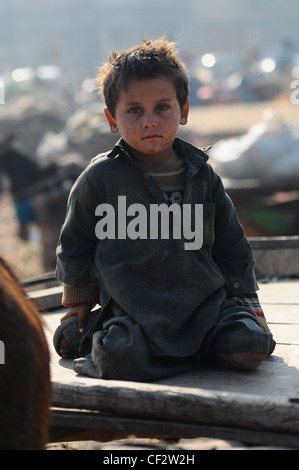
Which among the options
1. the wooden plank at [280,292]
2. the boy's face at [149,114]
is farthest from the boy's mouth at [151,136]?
the wooden plank at [280,292]

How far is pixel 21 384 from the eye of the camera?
70.0 inches

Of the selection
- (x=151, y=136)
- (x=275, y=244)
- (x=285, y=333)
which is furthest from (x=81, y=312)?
(x=275, y=244)

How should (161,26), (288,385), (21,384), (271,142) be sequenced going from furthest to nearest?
(161,26) → (271,142) → (288,385) → (21,384)

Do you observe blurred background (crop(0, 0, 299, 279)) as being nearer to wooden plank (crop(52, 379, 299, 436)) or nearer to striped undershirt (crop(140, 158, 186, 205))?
striped undershirt (crop(140, 158, 186, 205))

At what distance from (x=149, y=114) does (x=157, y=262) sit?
0.48 metres

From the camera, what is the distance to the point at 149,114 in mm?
2652

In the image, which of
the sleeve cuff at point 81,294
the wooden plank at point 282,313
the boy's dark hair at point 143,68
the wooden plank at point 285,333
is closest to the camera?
the boy's dark hair at point 143,68

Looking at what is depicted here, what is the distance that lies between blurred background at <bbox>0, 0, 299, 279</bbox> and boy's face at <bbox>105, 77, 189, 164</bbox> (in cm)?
36

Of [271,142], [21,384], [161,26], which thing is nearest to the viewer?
[21,384]

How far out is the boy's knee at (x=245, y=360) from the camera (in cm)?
256

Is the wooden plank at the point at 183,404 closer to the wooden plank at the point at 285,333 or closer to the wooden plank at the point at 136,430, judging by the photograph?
the wooden plank at the point at 136,430

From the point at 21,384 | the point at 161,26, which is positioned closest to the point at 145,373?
the point at 21,384
